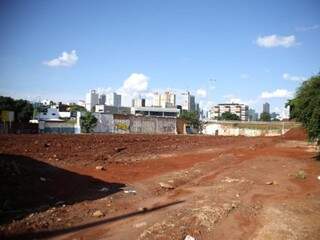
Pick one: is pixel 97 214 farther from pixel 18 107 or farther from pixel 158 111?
pixel 158 111

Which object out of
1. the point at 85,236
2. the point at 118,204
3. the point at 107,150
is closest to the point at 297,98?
the point at 107,150

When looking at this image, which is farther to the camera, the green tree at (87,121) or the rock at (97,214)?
the green tree at (87,121)

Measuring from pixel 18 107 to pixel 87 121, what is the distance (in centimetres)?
2110

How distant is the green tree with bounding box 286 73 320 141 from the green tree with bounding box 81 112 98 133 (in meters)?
40.6

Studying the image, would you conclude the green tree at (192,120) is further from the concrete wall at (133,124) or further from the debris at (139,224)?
the debris at (139,224)

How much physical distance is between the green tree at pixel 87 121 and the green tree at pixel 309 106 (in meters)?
40.6

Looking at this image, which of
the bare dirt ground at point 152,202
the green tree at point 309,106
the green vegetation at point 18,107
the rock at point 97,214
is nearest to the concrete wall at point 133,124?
the green vegetation at point 18,107

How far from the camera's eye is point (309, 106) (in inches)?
1038

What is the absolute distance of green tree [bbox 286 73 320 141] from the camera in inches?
1004

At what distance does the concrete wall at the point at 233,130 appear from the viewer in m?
97.0

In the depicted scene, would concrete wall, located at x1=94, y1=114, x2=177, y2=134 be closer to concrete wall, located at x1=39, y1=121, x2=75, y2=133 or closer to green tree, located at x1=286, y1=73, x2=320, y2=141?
concrete wall, located at x1=39, y1=121, x2=75, y2=133

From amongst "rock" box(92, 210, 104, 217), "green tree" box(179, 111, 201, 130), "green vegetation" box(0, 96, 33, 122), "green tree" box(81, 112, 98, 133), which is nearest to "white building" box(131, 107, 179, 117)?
"green tree" box(179, 111, 201, 130)

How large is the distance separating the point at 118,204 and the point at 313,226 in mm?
6194

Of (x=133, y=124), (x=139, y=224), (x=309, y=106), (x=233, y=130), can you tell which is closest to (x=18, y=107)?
(x=133, y=124)
